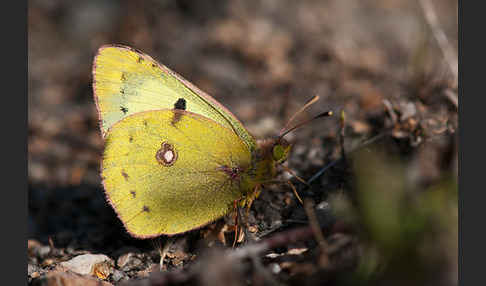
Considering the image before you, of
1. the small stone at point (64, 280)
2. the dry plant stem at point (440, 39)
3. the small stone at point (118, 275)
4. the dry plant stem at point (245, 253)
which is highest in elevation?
the dry plant stem at point (440, 39)

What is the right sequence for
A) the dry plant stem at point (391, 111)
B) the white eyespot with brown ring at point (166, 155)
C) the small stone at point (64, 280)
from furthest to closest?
1. the dry plant stem at point (391, 111)
2. the white eyespot with brown ring at point (166, 155)
3. the small stone at point (64, 280)

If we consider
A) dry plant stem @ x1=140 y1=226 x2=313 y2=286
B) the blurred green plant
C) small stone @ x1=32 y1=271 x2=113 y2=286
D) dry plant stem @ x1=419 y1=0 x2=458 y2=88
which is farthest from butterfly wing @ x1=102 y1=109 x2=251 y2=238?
dry plant stem @ x1=419 y1=0 x2=458 y2=88

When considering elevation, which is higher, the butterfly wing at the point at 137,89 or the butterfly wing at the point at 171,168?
the butterfly wing at the point at 137,89

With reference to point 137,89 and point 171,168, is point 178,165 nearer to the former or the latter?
point 171,168

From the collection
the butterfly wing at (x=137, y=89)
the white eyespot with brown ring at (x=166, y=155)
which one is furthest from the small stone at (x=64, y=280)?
the butterfly wing at (x=137, y=89)

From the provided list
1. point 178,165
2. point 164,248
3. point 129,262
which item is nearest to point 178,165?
point 178,165

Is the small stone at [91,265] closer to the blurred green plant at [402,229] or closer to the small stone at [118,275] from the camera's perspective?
the small stone at [118,275]

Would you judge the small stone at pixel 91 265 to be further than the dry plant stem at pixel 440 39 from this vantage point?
No

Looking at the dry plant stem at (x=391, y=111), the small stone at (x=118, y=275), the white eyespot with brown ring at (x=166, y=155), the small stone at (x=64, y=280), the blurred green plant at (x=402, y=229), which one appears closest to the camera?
the blurred green plant at (x=402, y=229)
